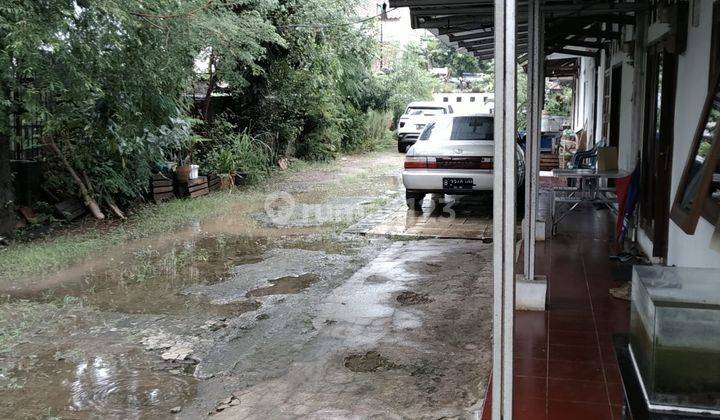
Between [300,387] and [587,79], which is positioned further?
[587,79]

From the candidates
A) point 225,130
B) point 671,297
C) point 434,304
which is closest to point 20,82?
point 434,304

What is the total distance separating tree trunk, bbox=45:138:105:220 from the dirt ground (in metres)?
1.76

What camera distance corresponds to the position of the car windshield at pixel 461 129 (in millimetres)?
10805

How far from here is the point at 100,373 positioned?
464 centimetres

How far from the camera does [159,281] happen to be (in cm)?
707

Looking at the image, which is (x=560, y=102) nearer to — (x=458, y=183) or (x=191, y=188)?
(x=458, y=183)

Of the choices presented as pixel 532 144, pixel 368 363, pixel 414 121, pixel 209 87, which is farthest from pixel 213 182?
pixel 414 121

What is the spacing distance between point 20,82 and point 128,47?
1.40 m

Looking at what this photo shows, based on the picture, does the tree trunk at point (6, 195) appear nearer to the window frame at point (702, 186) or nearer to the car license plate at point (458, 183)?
the car license plate at point (458, 183)

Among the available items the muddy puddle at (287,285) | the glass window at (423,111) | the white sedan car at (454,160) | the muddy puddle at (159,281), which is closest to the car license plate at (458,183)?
the white sedan car at (454,160)

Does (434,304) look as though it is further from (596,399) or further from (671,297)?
(671,297)

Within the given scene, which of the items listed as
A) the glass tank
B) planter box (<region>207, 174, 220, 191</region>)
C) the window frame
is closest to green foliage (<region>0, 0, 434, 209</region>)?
planter box (<region>207, 174, 220, 191</region>)

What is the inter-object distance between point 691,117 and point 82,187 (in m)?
8.50

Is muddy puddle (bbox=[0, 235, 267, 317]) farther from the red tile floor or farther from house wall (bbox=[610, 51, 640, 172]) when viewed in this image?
house wall (bbox=[610, 51, 640, 172])
